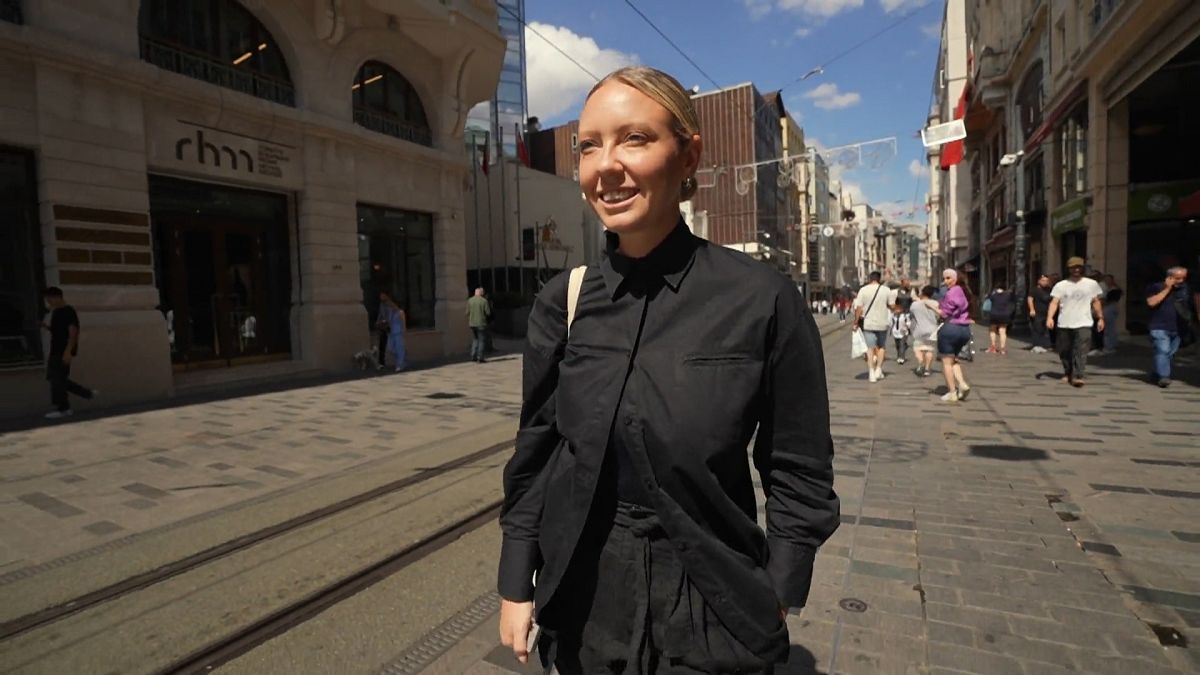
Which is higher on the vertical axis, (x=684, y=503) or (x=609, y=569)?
(x=684, y=503)

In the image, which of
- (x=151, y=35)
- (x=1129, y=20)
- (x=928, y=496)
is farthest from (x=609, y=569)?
(x=1129, y=20)

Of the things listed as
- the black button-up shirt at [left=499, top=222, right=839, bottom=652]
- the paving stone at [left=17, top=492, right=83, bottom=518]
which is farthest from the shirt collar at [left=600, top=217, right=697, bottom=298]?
the paving stone at [left=17, top=492, right=83, bottom=518]

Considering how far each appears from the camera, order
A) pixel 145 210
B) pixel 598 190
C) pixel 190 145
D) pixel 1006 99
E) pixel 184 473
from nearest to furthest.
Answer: pixel 598 190 < pixel 184 473 < pixel 145 210 < pixel 190 145 < pixel 1006 99

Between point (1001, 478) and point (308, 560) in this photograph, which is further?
point (1001, 478)

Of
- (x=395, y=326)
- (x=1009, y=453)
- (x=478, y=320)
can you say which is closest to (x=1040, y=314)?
(x=1009, y=453)

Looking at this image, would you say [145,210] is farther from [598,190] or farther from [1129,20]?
[1129,20]

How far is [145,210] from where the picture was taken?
10.1 metres

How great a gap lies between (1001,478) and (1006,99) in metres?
27.3

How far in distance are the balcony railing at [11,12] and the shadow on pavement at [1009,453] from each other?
1336 centimetres

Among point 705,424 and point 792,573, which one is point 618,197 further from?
point 792,573

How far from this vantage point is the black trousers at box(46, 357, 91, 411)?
8172 mm

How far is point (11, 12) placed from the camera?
8.63 metres

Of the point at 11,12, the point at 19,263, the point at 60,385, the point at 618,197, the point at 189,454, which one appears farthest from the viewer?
the point at 19,263

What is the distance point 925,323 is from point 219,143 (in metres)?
12.9
